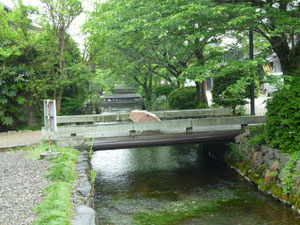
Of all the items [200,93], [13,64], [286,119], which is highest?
[13,64]

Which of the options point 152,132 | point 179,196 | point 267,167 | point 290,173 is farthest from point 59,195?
point 152,132

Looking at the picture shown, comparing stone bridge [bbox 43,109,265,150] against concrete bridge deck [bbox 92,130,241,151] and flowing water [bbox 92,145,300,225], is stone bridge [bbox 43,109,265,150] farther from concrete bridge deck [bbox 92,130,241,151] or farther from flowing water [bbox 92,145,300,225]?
flowing water [bbox 92,145,300,225]

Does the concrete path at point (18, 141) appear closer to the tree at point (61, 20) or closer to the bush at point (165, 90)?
the tree at point (61, 20)

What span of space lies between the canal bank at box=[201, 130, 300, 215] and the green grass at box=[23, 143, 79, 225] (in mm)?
5522

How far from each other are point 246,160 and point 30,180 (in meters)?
7.69

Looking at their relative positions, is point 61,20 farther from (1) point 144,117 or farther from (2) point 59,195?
(2) point 59,195

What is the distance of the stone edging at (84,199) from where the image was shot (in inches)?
197

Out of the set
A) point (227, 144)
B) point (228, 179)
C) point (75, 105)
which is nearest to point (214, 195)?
point (228, 179)

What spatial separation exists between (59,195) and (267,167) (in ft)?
21.8

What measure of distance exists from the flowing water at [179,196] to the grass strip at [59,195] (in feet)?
4.74

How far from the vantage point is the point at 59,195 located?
5.67 m

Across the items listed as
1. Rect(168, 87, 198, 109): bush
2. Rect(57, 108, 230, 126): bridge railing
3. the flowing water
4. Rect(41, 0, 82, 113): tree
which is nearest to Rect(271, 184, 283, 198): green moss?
the flowing water

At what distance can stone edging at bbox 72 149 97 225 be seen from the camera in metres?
5.01

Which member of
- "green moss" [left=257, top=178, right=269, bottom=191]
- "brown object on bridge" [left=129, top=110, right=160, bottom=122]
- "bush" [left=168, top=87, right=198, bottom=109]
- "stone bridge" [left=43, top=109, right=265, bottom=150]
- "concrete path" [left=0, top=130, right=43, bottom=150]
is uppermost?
"bush" [left=168, top=87, right=198, bottom=109]
